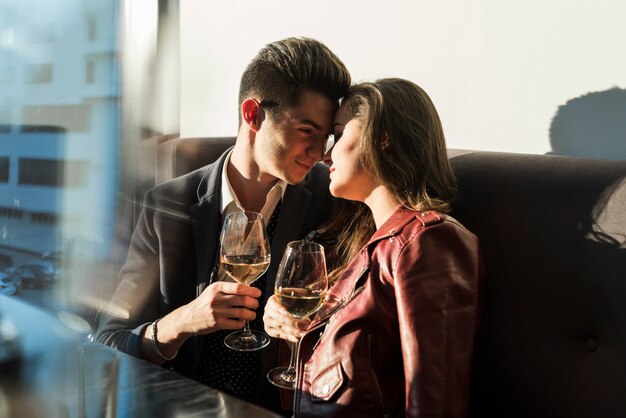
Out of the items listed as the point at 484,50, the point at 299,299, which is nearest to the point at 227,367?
the point at 299,299

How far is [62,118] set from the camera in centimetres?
246

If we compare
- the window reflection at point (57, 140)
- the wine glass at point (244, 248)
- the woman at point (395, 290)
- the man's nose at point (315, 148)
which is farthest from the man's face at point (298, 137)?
the window reflection at point (57, 140)

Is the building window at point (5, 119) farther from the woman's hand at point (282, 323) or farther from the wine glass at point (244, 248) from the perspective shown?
the woman's hand at point (282, 323)

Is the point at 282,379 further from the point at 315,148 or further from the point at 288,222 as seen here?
the point at 315,148

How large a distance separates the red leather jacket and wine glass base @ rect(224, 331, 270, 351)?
0.39ft

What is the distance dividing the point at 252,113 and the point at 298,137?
175 mm

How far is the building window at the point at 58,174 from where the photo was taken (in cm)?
242

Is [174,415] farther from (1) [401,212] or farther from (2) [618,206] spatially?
(2) [618,206]

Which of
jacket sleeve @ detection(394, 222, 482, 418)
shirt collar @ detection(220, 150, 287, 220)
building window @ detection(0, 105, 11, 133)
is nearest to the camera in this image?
jacket sleeve @ detection(394, 222, 482, 418)

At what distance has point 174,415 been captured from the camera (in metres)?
0.78

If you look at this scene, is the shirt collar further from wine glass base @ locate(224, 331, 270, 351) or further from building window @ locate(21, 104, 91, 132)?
building window @ locate(21, 104, 91, 132)

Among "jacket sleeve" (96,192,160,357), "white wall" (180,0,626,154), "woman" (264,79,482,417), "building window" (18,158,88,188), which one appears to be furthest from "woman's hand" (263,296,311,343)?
"building window" (18,158,88,188)

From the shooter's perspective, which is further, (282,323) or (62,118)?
(62,118)

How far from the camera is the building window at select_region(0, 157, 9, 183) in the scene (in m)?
2.34
